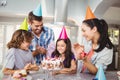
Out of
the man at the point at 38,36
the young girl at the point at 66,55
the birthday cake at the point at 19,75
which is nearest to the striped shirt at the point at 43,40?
the man at the point at 38,36

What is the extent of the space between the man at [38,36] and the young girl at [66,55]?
0.22m

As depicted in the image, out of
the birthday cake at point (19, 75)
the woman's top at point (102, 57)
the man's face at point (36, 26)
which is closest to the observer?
the birthday cake at point (19, 75)

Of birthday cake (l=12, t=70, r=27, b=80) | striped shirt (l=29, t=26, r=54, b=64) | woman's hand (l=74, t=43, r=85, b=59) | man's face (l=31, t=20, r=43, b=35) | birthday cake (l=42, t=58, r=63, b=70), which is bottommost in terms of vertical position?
birthday cake (l=12, t=70, r=27, b=80)

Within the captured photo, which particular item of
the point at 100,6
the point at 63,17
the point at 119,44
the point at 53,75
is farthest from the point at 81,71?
the point at 119,44

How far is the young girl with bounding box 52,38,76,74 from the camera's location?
6.81ft

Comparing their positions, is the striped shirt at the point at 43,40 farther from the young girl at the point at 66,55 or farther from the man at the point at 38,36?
the young girl at the point at 66,55

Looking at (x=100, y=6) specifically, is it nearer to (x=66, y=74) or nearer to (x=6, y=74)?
(x=66, y=74)

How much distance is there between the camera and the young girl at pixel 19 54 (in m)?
1.92

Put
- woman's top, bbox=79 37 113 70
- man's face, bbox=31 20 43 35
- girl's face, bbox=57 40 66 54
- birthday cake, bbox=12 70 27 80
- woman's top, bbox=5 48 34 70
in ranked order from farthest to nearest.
Answer: man's face, bbox=31 20 43 35, girl's face, bbox=57 40 66 54, woman's top, bbox=79 37 113 70, woman's top, bbox=5 48 34 70, birthday cake, bbox=12 70 27 80

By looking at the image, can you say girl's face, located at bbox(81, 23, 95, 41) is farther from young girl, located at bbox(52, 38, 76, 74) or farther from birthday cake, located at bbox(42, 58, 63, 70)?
birthday cake, located at bbox(42, 58, 63, 70)

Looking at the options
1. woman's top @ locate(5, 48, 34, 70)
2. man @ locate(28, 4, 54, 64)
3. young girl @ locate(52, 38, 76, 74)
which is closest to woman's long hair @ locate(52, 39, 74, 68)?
young girl @ locate(52, 38, 76, 74)

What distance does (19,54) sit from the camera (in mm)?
1957

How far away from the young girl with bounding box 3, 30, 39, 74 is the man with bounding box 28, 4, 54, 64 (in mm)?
271

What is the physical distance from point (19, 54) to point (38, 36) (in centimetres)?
47
